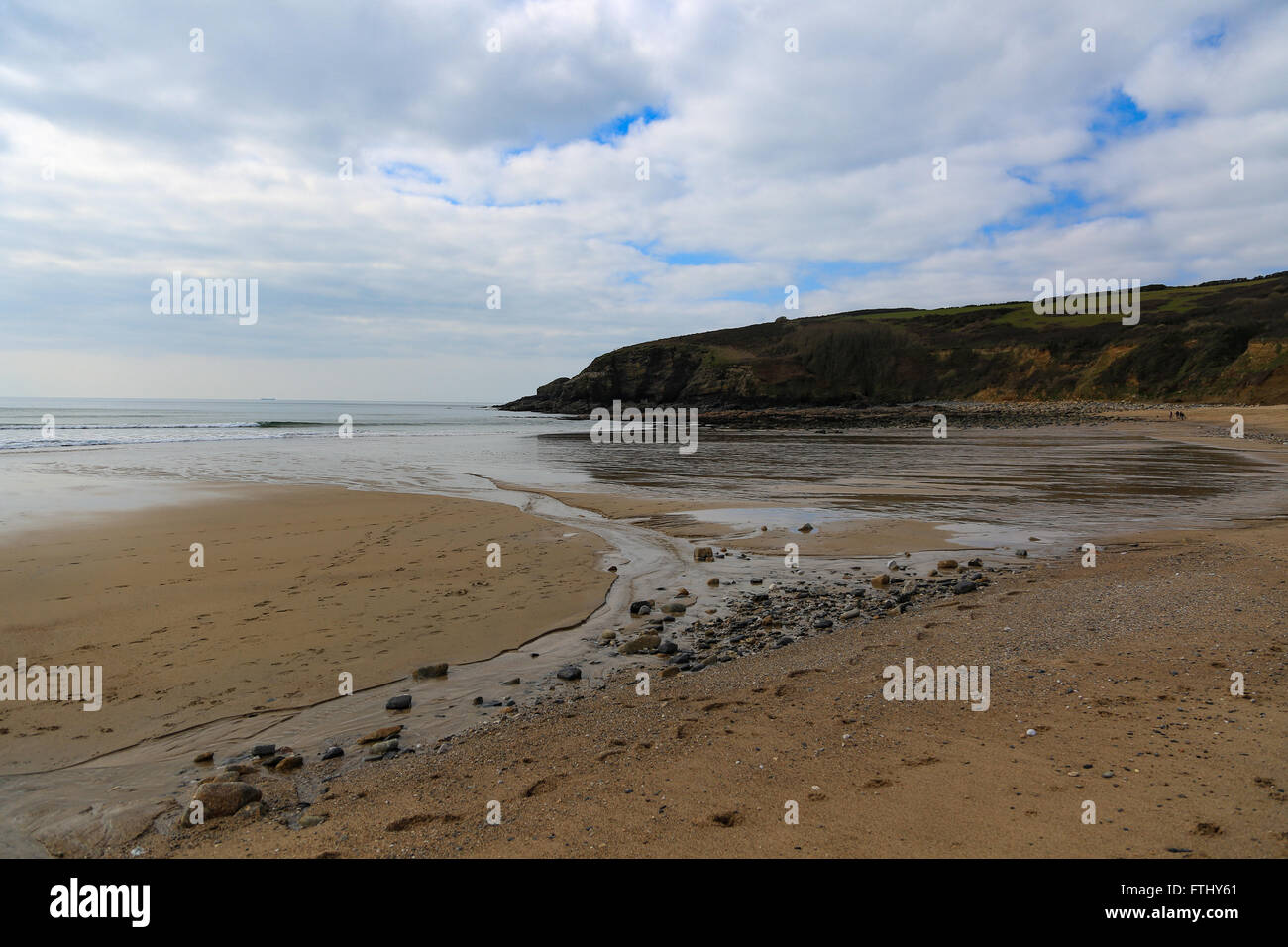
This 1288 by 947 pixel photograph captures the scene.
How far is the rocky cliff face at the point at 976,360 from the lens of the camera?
2923 inches

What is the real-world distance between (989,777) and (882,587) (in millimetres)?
5501

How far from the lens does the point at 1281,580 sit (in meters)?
7.87

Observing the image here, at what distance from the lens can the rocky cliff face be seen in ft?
244

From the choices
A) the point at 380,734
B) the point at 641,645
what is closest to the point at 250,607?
the point at 380,734

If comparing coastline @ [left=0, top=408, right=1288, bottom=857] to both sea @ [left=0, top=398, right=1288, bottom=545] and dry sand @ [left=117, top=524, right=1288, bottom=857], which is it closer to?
dry sand @ [left=117, top=524, right=1288, bottom=857]

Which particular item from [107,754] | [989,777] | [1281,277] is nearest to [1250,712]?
[989,777]

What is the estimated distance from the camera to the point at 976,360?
98.5 meters

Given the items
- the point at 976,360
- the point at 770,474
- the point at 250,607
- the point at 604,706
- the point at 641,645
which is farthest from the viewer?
the point at 976,360

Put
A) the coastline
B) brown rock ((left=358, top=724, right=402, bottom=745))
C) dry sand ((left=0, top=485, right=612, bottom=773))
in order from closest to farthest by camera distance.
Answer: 1. the coastline
2. brown rock ((left=358, top=724, right=402, bottom=745))
3. dry sand ((left=0, top=485, right=612, bottom=773))

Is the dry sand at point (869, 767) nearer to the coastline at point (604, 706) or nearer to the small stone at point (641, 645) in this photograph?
the coastline at point (604, 706)

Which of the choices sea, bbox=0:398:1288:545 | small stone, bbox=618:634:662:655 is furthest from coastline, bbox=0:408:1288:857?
sea, bbox=0:398:1288:545

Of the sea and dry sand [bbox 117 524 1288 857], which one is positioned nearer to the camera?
dry sand [bbox 117 524 1288 857]

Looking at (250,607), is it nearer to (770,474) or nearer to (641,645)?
(641,645)

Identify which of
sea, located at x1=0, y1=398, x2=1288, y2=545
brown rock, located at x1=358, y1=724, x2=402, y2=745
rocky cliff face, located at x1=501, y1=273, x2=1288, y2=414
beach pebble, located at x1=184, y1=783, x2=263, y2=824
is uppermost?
rocky cliff face, located at x1=501, y1=273, x2=1288, y2=414
